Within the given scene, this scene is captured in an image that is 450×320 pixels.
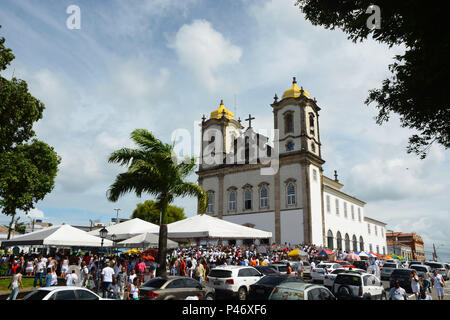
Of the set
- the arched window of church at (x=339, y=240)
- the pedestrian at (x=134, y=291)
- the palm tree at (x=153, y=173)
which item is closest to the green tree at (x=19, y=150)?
the palm tree at (x=153, y=173)

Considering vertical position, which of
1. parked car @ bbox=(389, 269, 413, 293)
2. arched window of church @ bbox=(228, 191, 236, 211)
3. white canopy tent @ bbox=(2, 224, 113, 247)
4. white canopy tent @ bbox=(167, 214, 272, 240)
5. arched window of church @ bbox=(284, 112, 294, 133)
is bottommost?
parked car @ bbox=(389, 269, 413, 293)

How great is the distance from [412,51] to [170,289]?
11.8 metres

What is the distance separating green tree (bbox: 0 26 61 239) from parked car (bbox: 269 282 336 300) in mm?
16405

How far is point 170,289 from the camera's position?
11641mm

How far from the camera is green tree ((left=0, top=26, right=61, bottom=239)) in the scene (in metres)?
18.1

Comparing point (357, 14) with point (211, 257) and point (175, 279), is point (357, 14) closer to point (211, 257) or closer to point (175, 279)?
point (175, 279)

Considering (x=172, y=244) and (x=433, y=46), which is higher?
(x=433, y=46)

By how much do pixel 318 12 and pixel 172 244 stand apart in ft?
51.8

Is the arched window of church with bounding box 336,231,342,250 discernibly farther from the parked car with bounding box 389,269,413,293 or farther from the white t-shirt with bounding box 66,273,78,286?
the white t-shirt with bounding box 66,273,78,286

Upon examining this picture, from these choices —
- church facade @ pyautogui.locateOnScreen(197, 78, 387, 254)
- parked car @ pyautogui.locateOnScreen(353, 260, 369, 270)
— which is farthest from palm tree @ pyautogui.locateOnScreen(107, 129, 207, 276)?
church facade @ pyautogui.locateOnScreen(197, 78, 387, 254)

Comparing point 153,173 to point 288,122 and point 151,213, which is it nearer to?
point 288,122
